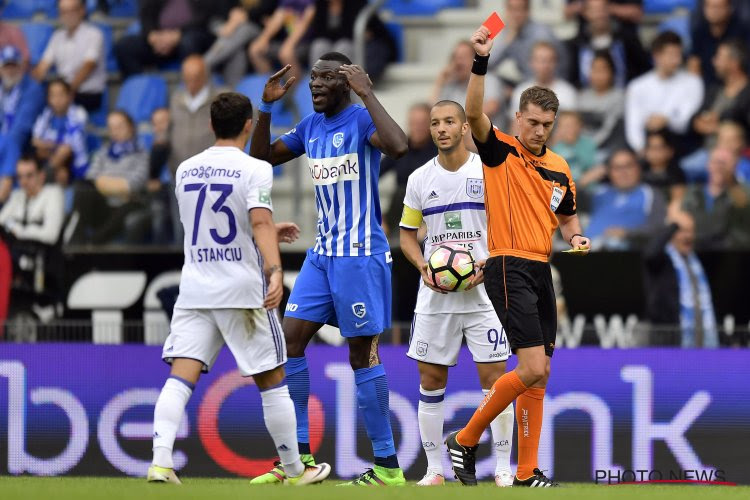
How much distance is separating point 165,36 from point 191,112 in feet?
6.34

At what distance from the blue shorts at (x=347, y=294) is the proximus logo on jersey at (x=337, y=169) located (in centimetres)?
50

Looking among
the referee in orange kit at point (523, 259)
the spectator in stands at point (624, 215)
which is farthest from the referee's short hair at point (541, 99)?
the spectator in stands at point (624, 215)

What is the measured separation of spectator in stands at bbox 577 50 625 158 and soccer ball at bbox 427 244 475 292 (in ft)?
20.1

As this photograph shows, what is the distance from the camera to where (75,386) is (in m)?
11.0

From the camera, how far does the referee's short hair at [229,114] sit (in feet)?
25.6

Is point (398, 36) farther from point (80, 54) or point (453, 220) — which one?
point (453, 220)

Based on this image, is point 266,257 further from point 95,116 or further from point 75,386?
point 95,116

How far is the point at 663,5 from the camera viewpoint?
1612cm

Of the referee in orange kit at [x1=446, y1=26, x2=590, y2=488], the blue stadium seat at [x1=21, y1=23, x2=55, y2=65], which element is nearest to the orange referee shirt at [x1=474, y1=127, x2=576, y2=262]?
the referee in orange kit at [x1=446, y1=26, x2=590, y2=488]

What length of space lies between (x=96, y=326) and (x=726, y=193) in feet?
19.6

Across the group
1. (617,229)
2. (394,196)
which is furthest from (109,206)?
(617,229)

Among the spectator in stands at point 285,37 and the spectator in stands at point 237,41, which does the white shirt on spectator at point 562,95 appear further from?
the spectator in stands at point 237,41

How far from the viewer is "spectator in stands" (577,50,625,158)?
582 inches

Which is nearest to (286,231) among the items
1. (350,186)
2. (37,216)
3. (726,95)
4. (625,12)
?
(350,186)
